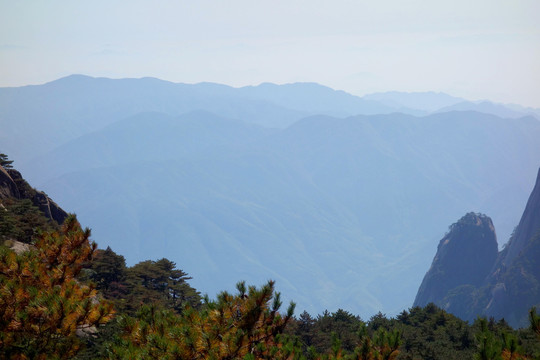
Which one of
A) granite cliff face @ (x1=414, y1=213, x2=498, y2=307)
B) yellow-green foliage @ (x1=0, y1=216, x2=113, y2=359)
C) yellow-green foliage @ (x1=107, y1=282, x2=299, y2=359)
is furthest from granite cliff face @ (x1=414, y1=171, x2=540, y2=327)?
yellow-green foliage @ (x1=0, y1=216, x2=113, y2=359)

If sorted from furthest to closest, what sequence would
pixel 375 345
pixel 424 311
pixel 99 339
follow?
pixel 424 311, pixel 99 339, pixel 375 345

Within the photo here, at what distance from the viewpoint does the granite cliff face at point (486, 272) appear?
309ft

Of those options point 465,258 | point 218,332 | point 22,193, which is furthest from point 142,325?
point 465,258

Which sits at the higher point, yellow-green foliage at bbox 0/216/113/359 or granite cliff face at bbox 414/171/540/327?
granite cliff face at bbox 414/171/540/327

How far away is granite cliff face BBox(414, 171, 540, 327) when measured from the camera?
9406 centimetres

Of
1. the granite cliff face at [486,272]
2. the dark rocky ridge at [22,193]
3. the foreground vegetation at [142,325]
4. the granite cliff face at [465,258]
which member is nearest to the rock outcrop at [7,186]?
the dark rocky ridge at [22,193]

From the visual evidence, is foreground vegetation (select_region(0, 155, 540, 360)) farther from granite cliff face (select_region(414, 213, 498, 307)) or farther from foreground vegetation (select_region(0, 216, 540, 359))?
granite cliff face (select_region(414, 213, 498, 307))

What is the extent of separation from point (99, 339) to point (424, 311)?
114 ft

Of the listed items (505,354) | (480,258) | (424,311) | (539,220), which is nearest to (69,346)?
(505,354)

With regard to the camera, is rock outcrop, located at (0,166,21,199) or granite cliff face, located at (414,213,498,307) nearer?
rock outcrop, located at (0,166,21,199)

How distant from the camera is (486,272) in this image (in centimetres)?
12888

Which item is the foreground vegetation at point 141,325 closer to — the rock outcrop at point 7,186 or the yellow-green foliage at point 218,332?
the yellow-green foliage at point 218,332

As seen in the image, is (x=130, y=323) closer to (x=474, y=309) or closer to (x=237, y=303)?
(x=237, y=303)

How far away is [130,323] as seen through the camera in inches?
506
